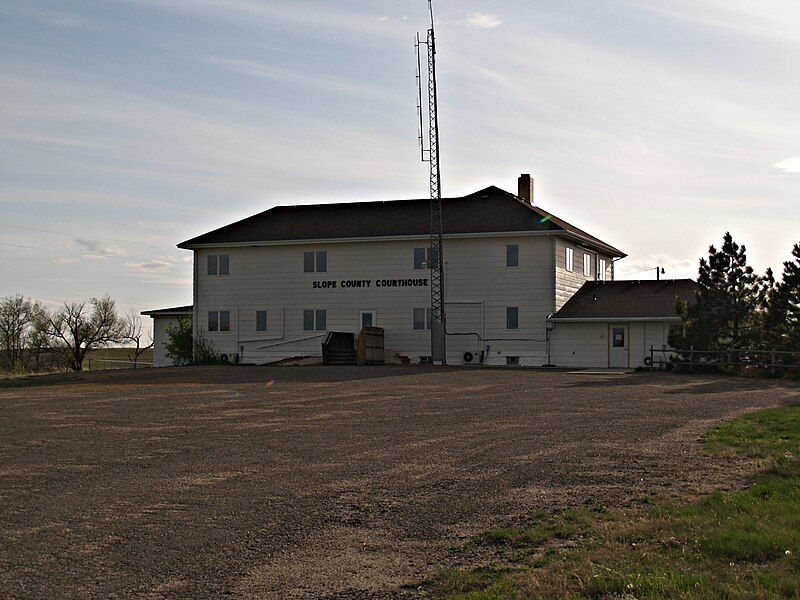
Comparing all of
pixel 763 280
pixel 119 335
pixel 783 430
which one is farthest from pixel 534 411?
pixel 119 335

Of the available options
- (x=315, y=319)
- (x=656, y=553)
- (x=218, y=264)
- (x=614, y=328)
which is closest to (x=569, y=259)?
(x=614, y=328)

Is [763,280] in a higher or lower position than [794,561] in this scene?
higher

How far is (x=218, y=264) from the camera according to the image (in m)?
48.4

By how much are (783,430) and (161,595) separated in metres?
11.9

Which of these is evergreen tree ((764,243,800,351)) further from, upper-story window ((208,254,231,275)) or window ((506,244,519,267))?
upper-story window ((208,254,231,275))

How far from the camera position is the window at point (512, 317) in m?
43.6

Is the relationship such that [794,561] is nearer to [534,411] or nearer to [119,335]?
[534,411]

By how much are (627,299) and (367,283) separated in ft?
38.4

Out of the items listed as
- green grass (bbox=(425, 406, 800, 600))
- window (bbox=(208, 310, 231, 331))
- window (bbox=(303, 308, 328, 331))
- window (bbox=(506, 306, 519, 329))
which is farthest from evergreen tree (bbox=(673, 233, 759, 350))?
green grass (bbox=(425, 406, 800, 600))

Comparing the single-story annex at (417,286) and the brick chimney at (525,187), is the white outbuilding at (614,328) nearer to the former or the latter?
the single-story annex at (417,286)

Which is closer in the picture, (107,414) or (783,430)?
(783,430)

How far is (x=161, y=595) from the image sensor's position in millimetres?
6863

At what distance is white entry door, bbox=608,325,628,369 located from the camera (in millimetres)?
42531

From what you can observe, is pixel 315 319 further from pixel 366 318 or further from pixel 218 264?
pixel 218 264
